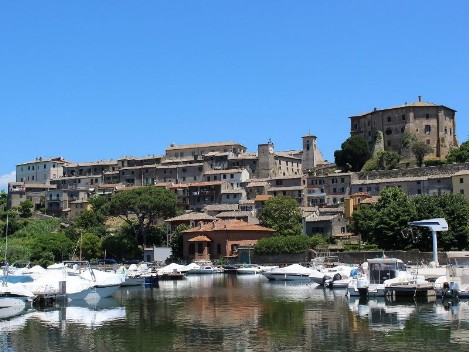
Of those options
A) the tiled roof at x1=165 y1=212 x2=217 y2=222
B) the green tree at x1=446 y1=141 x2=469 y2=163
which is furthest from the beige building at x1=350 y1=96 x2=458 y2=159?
the tiled roof at x1=165 y1=212 x2=217 y2=222

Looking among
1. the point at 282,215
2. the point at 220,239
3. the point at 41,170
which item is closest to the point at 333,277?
the point at 220,239

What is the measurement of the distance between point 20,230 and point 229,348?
95099 mm

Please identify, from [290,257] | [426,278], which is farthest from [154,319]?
[290,257]

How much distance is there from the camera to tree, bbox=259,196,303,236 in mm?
94500

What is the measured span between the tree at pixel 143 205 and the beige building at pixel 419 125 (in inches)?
1493

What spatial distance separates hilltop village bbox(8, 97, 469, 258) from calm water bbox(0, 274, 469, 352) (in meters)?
49.8

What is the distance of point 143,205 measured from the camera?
9894cm

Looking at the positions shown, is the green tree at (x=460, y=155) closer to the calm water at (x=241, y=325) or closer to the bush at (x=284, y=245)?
the bush at (x=284, y=245)

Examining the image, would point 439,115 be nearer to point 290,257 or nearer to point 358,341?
point 290,257

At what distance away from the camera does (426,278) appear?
49.5 metres

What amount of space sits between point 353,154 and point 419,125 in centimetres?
1186

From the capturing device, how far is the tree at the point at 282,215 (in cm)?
9450

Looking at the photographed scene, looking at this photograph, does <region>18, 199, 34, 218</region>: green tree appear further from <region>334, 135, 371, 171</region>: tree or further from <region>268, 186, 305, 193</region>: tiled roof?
<region>334, 135, 371, 171</region>: tree

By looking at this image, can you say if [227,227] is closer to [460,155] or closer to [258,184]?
[258,184]
